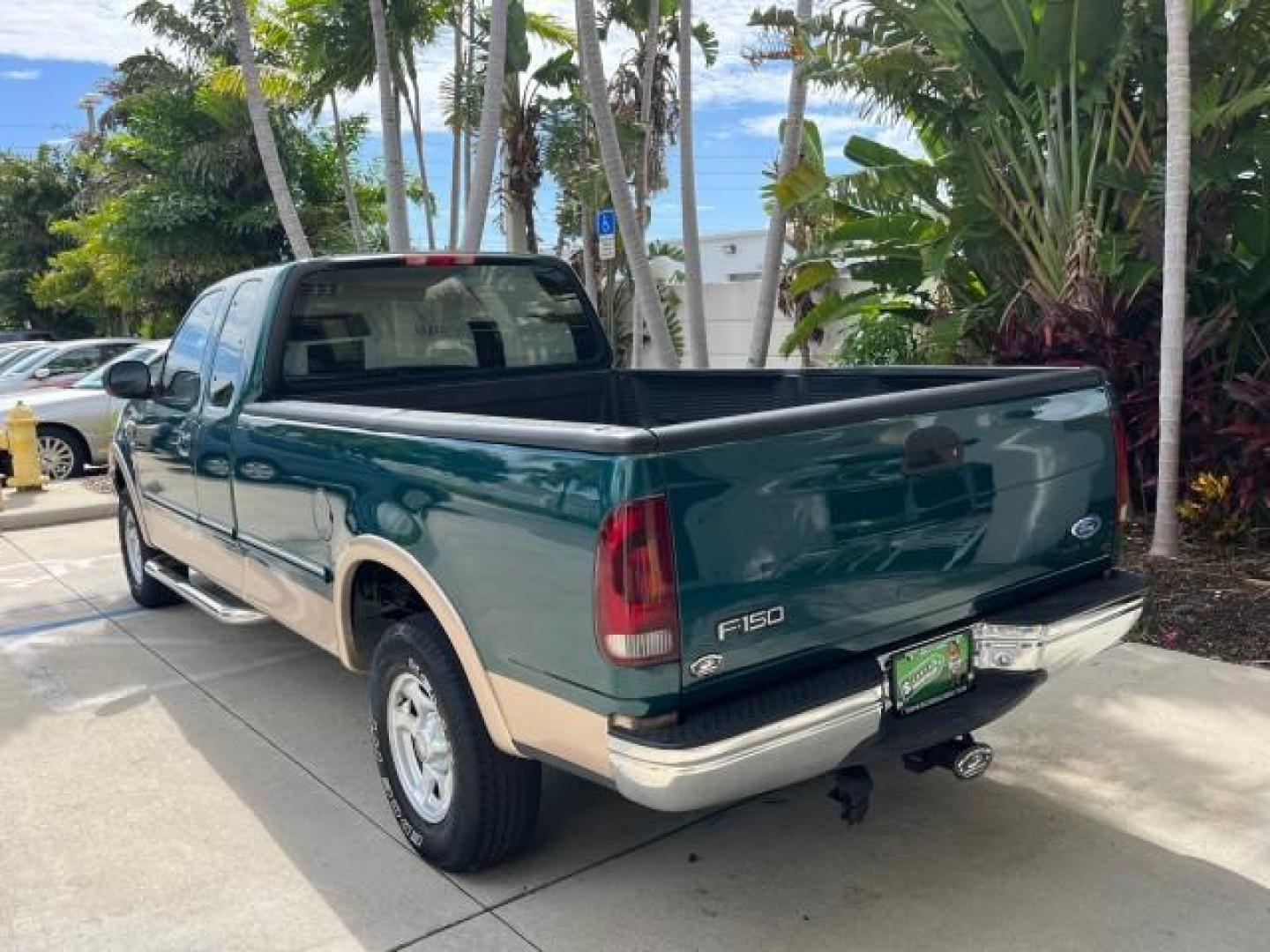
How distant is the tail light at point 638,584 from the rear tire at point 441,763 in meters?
0.80

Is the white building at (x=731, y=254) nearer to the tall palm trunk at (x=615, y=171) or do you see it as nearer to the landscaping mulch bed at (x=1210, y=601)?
the tall palm trunk at (x=615, y=171)

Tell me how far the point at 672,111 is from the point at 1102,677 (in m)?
14.8

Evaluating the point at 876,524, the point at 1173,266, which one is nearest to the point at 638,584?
the point at 876,524

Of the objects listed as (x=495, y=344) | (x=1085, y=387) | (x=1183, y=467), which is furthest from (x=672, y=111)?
(x=1085, y=387)

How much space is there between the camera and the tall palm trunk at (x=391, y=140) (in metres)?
11.3

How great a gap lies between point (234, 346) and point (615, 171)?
4.90 meters

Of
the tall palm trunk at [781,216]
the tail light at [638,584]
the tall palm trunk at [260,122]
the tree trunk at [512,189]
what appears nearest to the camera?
the tail light at [638,584]

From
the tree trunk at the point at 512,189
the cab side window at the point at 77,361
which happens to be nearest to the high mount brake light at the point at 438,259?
the cab side window at the point at 77,361

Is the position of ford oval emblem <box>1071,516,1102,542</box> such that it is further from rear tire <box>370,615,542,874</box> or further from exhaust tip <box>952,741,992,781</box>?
rear tire <box>370,615,542,874</box>

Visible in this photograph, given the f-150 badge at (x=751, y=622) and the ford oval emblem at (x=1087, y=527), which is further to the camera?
the ford oval emblem at (x=1087, y=527)

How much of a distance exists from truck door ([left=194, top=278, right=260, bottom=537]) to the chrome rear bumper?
8.89 feet

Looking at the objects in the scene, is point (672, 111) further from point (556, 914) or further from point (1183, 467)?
point (556, 914)

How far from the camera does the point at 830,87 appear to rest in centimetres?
862

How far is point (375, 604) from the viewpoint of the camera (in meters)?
4.13
